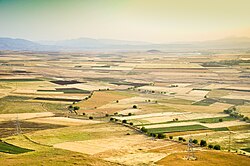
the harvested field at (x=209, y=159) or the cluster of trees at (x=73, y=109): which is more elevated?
the cluster of trees at (x=73, y=109)

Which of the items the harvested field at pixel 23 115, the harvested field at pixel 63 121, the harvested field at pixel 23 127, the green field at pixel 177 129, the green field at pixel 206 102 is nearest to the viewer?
the harvested field at pixel 23 127

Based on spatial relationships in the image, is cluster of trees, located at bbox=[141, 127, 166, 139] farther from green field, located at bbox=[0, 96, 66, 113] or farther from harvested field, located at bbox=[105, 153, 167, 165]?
green field, located at bbox=[0, 96, 66, 113]

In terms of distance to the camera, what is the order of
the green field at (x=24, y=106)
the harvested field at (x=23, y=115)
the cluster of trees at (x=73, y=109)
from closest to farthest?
1. the harvested field at (x=23, y=115)
2. the cluster of trees at (x=73, y=109)
3. the green field at (x=24, y=106)

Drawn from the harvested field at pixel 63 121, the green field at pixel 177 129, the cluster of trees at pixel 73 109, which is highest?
the cluster of trees at pixel 73 109

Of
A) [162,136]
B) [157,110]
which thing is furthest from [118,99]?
[162,136]

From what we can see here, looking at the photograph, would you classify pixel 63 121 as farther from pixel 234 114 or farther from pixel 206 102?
pixel 206 102

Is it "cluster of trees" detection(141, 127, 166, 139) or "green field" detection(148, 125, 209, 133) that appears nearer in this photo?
"cluster of trees" detection(141, 127, 166, 139)

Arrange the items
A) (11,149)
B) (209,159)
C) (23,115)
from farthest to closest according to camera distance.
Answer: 1. (23,115)
2. (11,149)
3. (209,159)

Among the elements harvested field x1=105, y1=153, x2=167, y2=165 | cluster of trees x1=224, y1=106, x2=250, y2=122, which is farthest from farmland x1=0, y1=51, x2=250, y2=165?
cluster of trees x1=224, y1=106, x2=250, y2=122

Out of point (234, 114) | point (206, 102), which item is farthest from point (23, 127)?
point (206, 102)

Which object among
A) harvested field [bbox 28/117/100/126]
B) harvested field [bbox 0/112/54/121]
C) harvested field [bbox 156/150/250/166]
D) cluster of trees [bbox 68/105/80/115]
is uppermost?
cluster of trees [bbox 68/105/80/115]

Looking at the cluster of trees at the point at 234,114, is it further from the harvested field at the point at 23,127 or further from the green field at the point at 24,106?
the green field at the point at 24,106

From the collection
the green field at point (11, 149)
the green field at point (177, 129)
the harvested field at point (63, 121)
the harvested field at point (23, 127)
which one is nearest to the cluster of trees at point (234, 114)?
the green field at point (177, 129)
